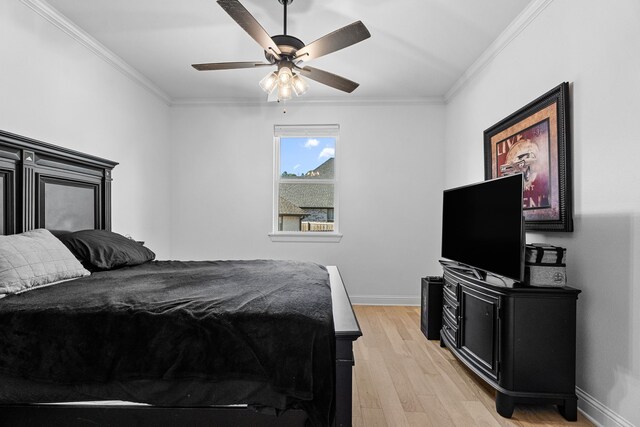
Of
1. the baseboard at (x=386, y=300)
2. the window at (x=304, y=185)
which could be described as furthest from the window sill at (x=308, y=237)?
the baseboard at (x=386, y=300)

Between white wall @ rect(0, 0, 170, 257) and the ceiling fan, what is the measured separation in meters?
1.19

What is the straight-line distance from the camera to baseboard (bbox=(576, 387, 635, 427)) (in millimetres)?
1738

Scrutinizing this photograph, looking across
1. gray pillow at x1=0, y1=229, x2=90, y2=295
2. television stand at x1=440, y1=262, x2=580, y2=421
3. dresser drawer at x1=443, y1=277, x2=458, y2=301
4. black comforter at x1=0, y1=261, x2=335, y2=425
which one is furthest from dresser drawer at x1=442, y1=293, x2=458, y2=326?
gray pillow at x1=0, y1=229, x2=90, y2=295

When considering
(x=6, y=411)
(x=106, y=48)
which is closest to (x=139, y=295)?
(x=6, y=411)

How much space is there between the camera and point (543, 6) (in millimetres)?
2348

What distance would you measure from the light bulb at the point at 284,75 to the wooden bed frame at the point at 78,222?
4.58 ft

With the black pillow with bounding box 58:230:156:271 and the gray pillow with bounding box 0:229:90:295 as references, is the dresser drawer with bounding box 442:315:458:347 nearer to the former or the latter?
the black pillow with bounding box 58:230:156:271

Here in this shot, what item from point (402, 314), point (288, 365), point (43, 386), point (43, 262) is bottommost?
point (402, 314)

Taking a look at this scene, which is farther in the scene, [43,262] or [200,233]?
[200,233]

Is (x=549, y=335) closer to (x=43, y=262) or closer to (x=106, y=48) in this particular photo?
(x=43, y=262)

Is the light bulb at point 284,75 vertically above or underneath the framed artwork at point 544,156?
above

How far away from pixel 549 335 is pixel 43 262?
113 inches

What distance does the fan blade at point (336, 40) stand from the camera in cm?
187

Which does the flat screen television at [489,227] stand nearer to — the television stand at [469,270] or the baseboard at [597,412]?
the television stand at [469,270]
